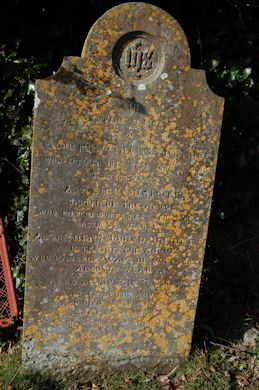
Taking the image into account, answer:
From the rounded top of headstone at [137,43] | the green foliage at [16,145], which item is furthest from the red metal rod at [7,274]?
the rounded top of headstone at [137,43]

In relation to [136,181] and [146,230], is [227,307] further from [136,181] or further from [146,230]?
[136,181]

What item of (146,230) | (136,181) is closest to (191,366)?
(146,230)

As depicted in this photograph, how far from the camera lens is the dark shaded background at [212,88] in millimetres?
3559

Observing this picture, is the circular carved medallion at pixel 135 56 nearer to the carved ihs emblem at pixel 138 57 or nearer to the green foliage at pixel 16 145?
the carved ihs emblem at pixel 138 57

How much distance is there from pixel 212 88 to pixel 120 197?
1.54m

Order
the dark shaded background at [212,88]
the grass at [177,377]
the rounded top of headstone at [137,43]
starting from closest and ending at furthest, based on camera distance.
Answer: the rounded top of headstone at [137,43] < the grass at [177,377] < the dark shaded background at [212,88]

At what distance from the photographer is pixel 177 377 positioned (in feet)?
10.7

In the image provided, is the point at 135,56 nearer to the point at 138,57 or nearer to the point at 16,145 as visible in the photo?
the point at 138,57

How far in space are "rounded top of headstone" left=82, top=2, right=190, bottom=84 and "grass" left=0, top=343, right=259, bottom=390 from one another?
210cm

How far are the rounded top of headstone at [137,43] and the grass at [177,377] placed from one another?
210cm

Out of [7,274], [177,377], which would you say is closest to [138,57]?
[7,274]

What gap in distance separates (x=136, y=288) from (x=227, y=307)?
1232 mm

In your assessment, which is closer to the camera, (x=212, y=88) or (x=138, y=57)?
(x=138, y=57)

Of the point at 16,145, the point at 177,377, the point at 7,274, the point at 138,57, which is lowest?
the point at 177,377
